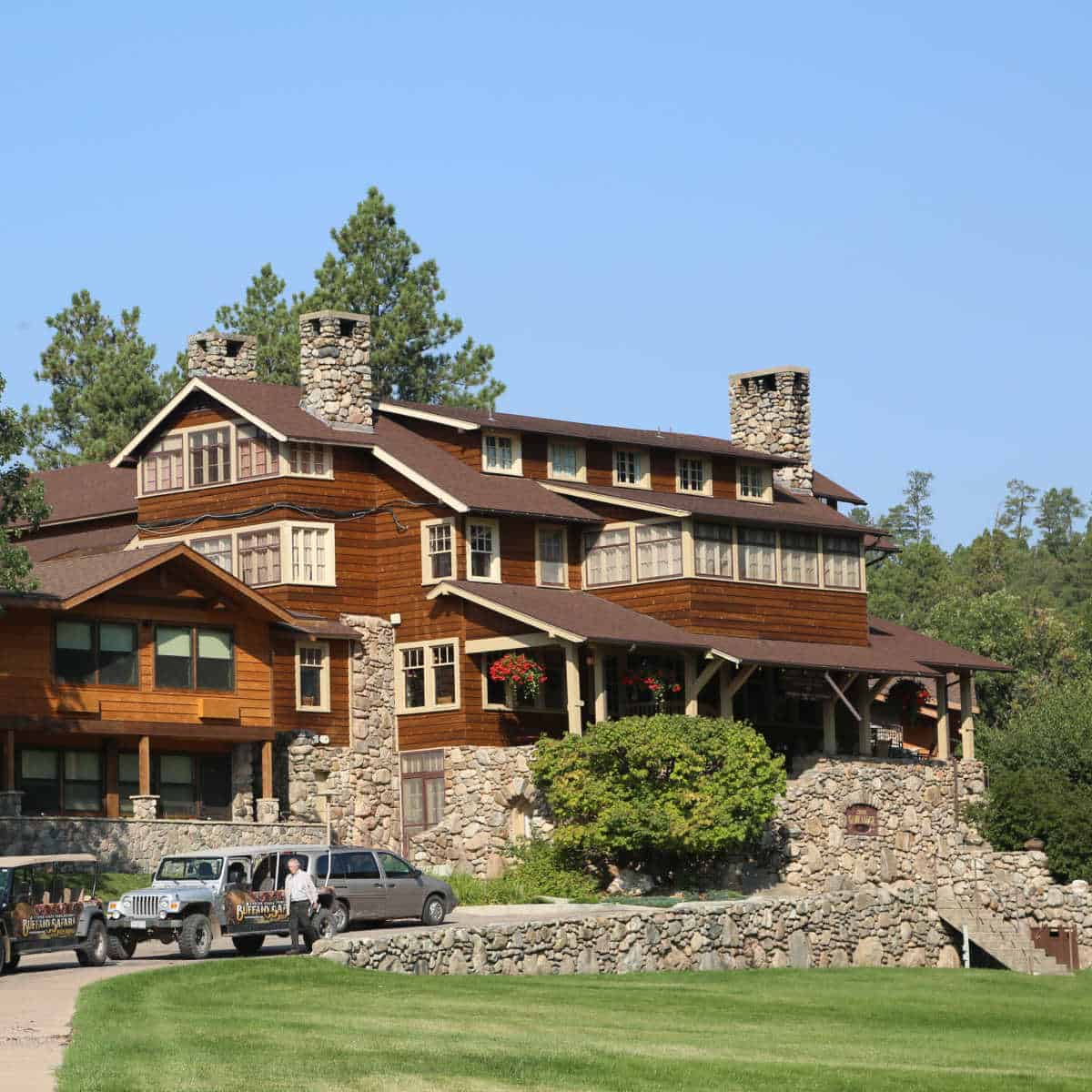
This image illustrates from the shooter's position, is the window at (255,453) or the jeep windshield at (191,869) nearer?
the jeep windshield at (191,869)

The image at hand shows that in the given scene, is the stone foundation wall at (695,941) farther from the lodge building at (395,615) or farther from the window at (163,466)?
the window at (163,466)

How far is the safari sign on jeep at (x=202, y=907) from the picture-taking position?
3472 centimetres

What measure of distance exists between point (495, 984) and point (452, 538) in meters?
21.5

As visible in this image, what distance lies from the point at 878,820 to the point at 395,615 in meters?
12.4

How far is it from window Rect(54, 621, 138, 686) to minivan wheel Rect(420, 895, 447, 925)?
1247cm

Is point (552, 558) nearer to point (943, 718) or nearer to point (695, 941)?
point (943, 718)

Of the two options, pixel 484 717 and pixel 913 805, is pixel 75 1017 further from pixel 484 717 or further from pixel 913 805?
pixel 913 805

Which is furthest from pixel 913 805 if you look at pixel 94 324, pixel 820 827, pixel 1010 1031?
pixel 94 324

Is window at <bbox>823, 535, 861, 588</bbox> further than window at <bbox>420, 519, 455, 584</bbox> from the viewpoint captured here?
Yes

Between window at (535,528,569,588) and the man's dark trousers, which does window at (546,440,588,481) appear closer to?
window at (535,528,569,588)

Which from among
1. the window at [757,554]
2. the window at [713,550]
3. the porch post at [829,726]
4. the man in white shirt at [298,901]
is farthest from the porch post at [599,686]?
the man in white shirt at [298,901]

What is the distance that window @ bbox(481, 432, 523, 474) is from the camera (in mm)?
56750

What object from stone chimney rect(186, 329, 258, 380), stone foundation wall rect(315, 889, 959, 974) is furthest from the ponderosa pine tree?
stone foundation wall rect(315, 889, 959, 974)

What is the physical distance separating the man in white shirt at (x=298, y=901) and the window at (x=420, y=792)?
699 inches
